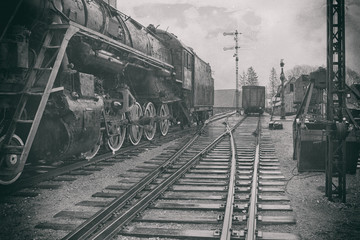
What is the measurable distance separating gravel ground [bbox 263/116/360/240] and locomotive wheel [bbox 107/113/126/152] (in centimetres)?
387

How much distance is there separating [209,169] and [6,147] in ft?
11.9

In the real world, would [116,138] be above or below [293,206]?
above

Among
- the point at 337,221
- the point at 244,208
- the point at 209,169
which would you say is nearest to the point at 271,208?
the point at 244,208

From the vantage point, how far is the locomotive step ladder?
4.15 meters

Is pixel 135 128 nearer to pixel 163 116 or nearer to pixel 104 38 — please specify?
pixel 163 116

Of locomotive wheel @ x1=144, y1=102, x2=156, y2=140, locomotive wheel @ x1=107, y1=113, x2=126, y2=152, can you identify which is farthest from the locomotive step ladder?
locomotive wheel @ x1=144, y1=102, x2=156, y2=140

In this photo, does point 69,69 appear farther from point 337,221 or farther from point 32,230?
point 337,221

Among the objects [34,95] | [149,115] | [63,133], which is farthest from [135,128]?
[34,95]

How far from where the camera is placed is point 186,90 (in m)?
13.6

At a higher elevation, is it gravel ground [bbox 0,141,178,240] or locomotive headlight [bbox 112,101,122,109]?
locomotive headlight [bbox 112,101,122,109]

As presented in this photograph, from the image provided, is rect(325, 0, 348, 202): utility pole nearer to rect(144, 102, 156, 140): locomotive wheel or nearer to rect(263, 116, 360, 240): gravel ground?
rect(263, 116, 360, 240): gravel ground

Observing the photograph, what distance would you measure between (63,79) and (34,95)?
0.97 metres

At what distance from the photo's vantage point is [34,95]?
453cm

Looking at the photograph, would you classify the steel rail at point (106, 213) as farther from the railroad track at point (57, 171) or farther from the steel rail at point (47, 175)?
the steel rail at point (47, 175)
